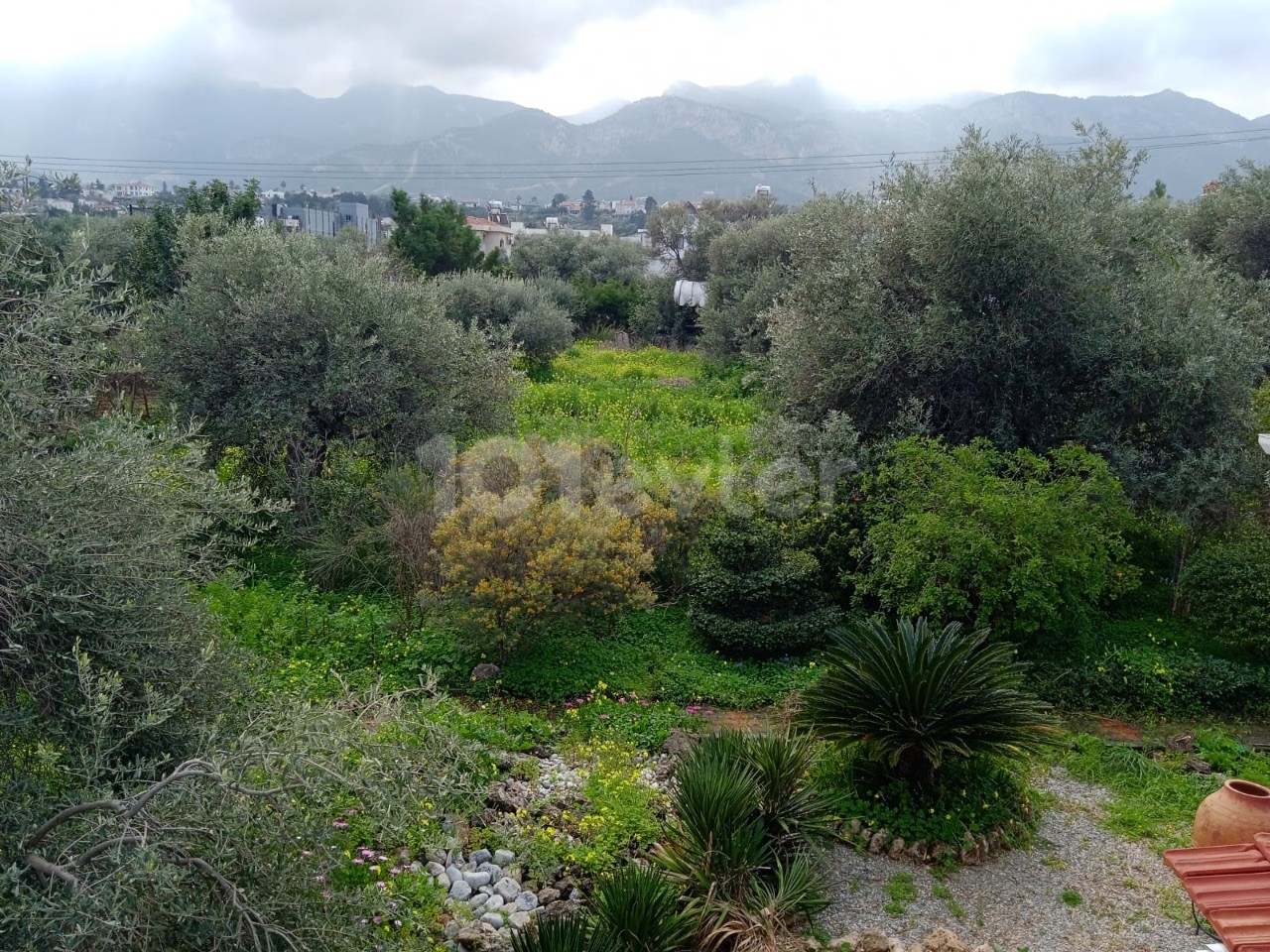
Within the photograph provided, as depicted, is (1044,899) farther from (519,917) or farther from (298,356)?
(298,356)

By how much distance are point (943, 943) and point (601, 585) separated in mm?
4374

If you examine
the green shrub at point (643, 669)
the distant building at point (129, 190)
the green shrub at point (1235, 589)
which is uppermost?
the distant building at point (129, 190)

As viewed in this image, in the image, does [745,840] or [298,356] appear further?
[298,356]

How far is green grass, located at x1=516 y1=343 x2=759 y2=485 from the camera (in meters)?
14.1

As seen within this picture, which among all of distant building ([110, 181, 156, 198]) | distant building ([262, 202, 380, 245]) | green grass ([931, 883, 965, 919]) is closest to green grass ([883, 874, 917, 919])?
green grass ([931, 883, 965, 919])

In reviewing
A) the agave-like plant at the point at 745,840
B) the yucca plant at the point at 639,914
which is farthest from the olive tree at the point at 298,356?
the yucca plant at the point at 639,914

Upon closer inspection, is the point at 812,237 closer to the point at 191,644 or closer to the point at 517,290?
the point at 191,644

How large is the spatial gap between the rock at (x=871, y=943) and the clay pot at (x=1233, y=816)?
7.82ft

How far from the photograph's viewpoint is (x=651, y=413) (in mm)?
17984

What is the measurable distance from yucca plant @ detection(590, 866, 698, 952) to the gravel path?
1.18 metres

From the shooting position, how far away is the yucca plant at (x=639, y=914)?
489 centimetres

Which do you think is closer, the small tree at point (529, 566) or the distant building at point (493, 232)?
the small tree at point (529, 566)

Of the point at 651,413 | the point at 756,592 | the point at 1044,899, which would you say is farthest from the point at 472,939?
the point at 651,413

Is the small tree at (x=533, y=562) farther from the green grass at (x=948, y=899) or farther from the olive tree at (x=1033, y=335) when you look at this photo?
the olive tree at (x=1033, y=335)
